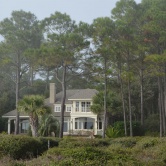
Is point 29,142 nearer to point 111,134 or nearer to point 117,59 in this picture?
point 111,134

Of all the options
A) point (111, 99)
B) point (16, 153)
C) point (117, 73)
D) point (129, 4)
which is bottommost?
point (16, 153)

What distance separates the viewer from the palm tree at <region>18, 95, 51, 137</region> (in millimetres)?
27203

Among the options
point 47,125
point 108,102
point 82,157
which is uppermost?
point 108,102

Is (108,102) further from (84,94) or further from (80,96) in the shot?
(84,94)

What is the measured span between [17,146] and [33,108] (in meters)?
14.6

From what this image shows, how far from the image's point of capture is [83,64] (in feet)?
120

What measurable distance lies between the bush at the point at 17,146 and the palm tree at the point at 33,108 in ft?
41.9

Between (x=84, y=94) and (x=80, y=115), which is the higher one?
(x=84, y=94)

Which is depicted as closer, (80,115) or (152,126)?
(152,126)

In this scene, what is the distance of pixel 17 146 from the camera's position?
12930mm

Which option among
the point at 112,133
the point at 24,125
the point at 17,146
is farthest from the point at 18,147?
the point at 24,125

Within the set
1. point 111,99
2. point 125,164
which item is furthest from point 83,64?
point 125,164

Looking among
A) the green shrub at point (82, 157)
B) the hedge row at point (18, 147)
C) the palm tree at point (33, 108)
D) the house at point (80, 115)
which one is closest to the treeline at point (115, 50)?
the house at point (80, 115)

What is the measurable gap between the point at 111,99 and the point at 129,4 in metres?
10.4
